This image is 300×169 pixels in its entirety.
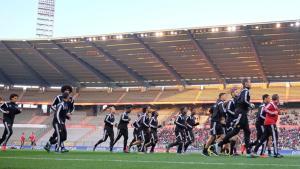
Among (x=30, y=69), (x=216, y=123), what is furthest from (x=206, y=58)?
(x=216, y=123)

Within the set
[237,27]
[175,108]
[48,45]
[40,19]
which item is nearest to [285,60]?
[237,27]

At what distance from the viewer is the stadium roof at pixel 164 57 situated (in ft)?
138

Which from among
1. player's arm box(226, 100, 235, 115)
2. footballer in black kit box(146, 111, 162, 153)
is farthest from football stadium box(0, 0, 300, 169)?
player's arm box(226, 100, 235, 115)

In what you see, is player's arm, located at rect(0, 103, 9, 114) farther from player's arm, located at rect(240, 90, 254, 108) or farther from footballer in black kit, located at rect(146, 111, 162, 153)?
player's arm, located at rect(240, 90, 254, 108)

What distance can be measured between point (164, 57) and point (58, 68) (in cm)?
1508

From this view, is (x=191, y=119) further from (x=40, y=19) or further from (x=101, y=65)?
(x=40, y=19)

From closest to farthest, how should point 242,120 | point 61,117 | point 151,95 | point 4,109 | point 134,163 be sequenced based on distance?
point 134,163
point 242,120
point 61,117
point 4,109
point 151,95

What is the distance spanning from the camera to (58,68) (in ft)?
183

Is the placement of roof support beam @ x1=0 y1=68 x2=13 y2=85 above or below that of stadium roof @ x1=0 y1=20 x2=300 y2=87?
below

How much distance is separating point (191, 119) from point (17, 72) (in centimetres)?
4370

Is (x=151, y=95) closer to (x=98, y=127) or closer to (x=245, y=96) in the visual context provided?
(x=98, y=127)

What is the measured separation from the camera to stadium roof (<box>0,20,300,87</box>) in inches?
1651

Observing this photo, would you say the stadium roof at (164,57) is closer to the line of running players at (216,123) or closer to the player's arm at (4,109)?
the line of running players at (216,123)

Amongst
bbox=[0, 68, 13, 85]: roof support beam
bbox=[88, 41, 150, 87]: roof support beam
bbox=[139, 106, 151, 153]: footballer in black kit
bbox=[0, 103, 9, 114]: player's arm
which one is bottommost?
bbox=[139, 106, 151, 153]: footballer in black kit
